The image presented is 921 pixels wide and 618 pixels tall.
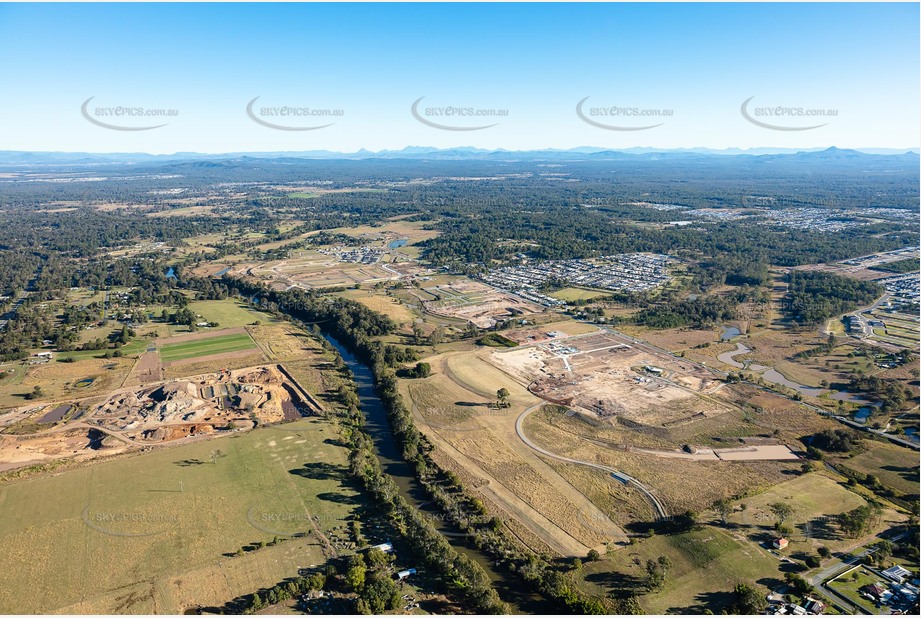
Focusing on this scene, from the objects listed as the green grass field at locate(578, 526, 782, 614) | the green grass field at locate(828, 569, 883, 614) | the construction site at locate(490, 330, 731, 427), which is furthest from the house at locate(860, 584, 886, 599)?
the construction site at locate(490, 330, 731, 427)

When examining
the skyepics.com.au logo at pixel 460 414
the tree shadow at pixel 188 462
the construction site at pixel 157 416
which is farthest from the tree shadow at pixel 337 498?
the construction site at pixel 157 416

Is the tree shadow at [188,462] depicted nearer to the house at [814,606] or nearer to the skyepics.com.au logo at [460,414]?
the skyepics.com.au logo at [460,414]

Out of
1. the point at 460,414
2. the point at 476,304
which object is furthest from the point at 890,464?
the point at 476,304

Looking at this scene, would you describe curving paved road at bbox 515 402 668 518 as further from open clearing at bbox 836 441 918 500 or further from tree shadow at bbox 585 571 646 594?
open clearing at bbox 836 441 918 500

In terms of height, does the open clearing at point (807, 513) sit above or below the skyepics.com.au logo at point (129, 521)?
below

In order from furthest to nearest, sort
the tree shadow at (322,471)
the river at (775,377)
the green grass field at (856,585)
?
the river at (775,377) < the tree shadow at (322,471) < the green grass field at (856,585)

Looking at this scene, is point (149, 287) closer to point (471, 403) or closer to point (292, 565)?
point (471, 403)

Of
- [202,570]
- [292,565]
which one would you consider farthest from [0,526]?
[292,565]
